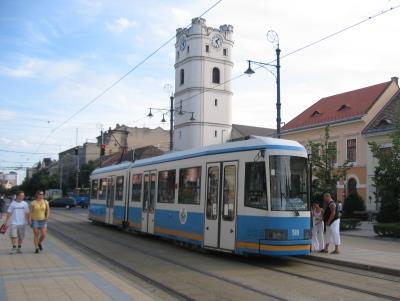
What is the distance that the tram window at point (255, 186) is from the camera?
13.4 meters

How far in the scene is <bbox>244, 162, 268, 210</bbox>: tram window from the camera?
13.4 meters

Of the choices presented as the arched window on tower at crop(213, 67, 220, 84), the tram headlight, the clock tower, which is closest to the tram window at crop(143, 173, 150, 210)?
the tram headlight

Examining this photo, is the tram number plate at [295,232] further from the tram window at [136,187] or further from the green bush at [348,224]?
the green bush at [348,224]

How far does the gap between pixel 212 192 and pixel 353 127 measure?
33480 millimetres

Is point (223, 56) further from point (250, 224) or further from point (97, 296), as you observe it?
point (97, 296)

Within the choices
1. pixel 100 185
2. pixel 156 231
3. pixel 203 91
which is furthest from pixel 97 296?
pixel 203 91

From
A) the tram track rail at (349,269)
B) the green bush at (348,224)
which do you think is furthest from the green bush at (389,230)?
the tram track rail at (349,269)

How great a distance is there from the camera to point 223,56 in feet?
271

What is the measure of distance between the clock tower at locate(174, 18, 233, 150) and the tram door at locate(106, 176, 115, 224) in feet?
170

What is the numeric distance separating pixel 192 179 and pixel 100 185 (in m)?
12.9

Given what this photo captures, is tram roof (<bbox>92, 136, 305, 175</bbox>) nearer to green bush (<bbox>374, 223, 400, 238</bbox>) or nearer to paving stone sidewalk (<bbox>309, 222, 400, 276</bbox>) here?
paving stone sidewalk (<bbox>309, 222, 400, 276</bbox>)

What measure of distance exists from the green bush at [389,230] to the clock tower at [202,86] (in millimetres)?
55677

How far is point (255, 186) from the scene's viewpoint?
13.6 meters

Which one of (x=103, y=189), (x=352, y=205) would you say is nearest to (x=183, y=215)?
(x=103, y=189)
